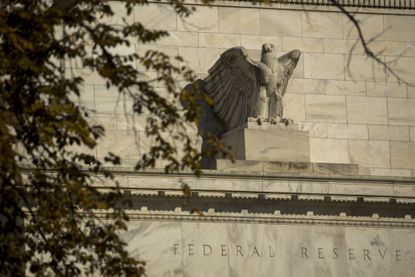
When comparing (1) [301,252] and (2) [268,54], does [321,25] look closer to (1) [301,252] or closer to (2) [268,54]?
(2) [268,54]

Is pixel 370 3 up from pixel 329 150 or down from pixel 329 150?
up

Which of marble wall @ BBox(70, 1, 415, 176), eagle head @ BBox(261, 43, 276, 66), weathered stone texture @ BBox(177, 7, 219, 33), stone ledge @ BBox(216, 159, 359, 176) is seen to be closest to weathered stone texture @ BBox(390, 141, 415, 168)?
marble wall @ BBox(70, 1, 415, 176)

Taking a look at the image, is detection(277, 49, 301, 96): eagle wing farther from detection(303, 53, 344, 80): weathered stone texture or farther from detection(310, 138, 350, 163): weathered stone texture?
detection(310, 138, 350, 163): weathered stone texture

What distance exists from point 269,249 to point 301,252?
2.12 ft

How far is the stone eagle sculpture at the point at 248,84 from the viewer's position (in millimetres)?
34219

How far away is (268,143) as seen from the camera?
111ft

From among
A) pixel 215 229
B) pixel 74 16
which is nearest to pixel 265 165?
pixel 215 229

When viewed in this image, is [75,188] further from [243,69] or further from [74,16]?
[243,69]

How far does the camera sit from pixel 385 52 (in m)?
36.9

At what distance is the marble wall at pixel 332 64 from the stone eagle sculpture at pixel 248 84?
63cm

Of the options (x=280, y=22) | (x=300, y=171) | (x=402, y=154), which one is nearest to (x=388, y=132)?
(x=402, y=154)

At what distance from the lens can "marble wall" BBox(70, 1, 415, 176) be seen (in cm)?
3544

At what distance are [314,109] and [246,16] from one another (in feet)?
7.37

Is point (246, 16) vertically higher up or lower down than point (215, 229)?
higher up
